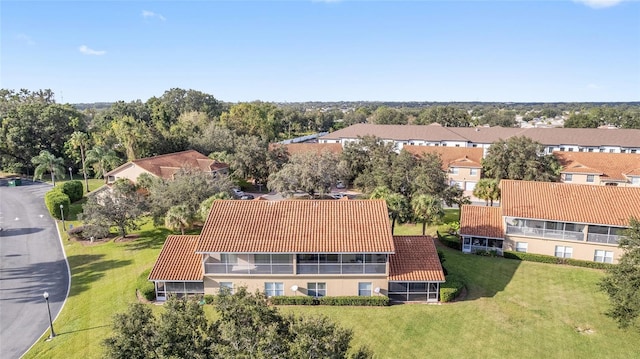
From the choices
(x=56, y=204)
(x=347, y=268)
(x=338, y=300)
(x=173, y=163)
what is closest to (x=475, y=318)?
(x=347, y=268)

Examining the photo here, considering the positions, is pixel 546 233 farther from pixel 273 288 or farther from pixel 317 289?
pixel 273 288

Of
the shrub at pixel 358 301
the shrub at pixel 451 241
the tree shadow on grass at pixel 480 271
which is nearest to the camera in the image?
the shrub at pixel 358 301

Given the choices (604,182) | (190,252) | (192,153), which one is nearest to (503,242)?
(190,252)

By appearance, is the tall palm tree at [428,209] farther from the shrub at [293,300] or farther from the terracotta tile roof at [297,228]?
the shrub at [293,300]

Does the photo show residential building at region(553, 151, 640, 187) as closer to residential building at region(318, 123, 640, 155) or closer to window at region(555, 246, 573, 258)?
residential building at region(318, 123, 640, 155)

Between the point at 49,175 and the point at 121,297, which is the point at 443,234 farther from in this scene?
the point at 49,175

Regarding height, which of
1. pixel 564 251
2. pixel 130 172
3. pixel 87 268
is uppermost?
pixel 130 172

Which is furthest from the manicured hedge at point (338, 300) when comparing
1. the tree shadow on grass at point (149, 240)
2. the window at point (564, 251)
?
the window at point (564, 251)
